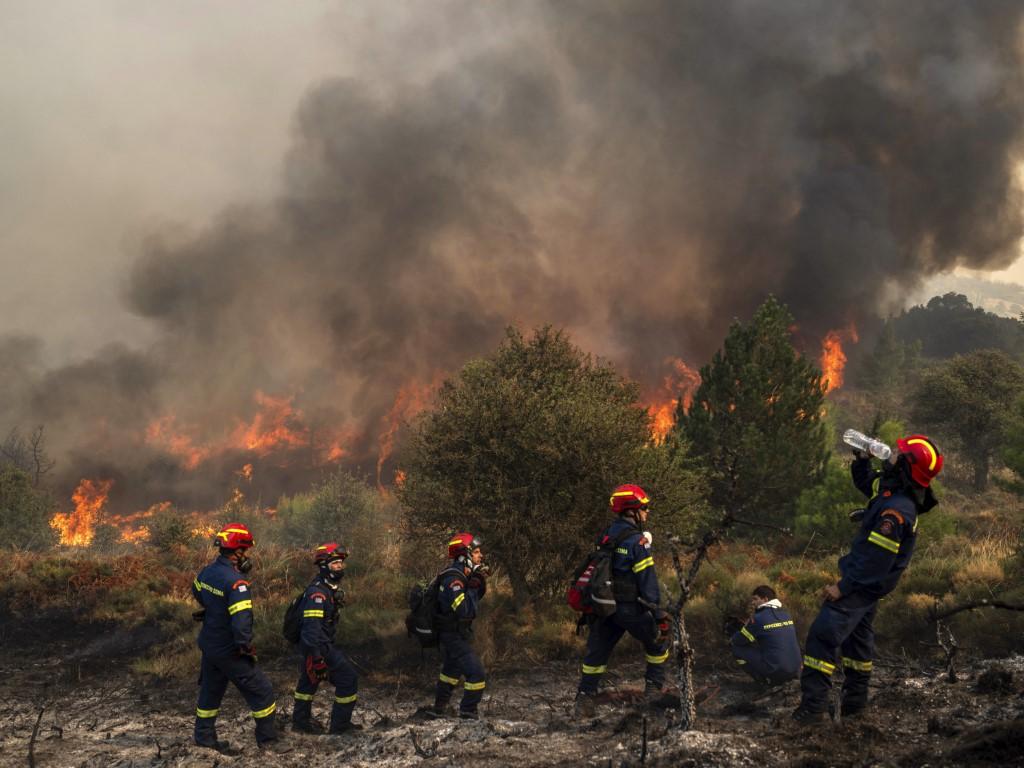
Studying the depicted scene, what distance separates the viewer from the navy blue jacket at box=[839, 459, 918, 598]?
5.29 metres

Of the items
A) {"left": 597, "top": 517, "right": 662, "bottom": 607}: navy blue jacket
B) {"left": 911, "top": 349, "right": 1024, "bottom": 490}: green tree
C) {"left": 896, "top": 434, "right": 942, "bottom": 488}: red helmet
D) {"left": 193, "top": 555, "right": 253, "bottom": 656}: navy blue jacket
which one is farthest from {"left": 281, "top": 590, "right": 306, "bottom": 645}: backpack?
{"left": 911, "top": 349, "right": 1024, "bottom": 490}: green tree

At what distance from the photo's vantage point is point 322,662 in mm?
6930

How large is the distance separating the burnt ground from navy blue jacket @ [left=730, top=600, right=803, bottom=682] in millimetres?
341

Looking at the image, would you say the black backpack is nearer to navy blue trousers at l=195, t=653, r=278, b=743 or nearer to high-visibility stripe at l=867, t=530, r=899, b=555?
navy blue trousers at l=195, t=653, r=278, b=743

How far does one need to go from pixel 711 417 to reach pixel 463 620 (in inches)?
611

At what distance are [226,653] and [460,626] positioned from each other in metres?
2.46

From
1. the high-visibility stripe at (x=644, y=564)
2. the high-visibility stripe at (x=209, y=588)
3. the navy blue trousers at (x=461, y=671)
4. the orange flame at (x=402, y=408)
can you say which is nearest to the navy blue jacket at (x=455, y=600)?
the navy blue trousers at (x=461, y=671)

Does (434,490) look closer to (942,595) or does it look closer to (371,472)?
(942,595)

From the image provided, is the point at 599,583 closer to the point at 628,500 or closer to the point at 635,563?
the point at 635,563

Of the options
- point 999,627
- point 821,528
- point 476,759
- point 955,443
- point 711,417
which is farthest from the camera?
point 955,443

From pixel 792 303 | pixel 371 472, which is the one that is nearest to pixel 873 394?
pixel 792 303

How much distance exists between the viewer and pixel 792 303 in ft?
196

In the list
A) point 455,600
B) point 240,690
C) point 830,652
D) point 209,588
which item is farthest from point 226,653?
point 830,652

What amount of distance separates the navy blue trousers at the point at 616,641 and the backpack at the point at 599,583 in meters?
0.17
